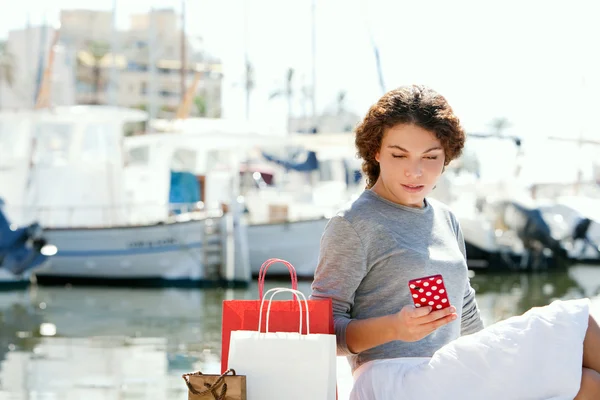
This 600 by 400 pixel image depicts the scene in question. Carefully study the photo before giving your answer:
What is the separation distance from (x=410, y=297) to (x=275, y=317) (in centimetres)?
43

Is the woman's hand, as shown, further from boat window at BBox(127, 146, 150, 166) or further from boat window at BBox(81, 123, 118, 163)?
boat window at BBox(127, 146, 150, 166)

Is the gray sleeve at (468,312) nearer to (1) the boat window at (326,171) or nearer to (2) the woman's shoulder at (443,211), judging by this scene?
(2) the woman's shoulder at (443,211)

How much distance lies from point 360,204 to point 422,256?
0.21 metres

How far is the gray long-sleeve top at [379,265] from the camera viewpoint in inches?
98.5

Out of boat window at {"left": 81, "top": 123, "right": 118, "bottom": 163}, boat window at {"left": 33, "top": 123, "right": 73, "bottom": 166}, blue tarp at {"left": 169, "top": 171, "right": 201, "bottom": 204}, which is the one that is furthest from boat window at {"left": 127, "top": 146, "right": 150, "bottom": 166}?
boat window at {"left": 33, "top": 123, "right": 73, "bottom": 166}

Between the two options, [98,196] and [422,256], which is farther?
[98,196]

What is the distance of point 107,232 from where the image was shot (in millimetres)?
18594

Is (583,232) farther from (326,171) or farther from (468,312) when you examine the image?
(468,312)

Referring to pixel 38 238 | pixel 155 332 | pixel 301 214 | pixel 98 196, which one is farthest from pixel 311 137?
pixel 155 332

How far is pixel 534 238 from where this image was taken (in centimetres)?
2502

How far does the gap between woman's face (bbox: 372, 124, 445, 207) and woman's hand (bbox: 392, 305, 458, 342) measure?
1.23 ft

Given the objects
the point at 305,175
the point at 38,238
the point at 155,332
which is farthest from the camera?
the point at 305,175

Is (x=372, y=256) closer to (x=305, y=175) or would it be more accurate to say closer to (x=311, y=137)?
(x=311, y=137)

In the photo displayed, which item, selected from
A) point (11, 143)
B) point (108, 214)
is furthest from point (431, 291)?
point (11, 143)
